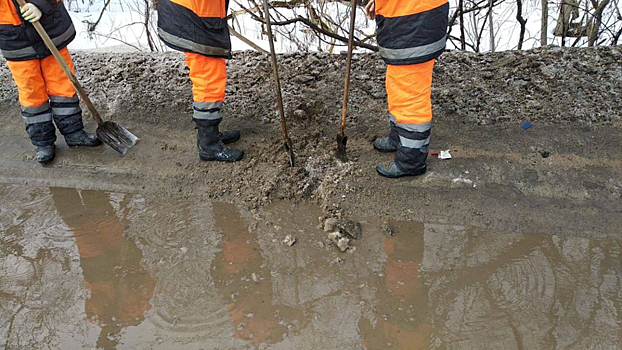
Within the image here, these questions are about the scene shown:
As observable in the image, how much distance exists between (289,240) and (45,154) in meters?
2.40

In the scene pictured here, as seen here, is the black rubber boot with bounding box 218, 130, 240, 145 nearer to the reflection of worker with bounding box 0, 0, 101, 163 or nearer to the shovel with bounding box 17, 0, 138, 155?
the shovel with bounding box 17, 0, 138, 155

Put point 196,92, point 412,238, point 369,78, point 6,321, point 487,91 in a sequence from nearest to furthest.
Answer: point 6,321 → point 412,238 → point 196,92 → point 487,91 → point 369,78

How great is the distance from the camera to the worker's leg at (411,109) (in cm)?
280

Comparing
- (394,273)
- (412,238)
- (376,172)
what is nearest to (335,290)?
(394,273)

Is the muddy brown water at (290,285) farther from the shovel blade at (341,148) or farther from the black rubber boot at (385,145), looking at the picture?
the black rubber boot at (385,145)

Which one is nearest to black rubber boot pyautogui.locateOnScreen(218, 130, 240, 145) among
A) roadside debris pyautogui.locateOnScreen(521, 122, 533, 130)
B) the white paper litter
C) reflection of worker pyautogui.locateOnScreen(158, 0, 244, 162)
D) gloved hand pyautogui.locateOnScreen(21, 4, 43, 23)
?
reflection of worker pyautogui.locateOnScreen(158, 0, 244, 162)

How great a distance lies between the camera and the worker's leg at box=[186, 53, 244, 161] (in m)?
3.12

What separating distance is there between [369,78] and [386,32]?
1220 millimetres

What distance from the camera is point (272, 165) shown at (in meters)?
3.38

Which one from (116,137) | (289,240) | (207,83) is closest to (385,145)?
(289,240)

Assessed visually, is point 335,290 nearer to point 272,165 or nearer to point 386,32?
point 272,165

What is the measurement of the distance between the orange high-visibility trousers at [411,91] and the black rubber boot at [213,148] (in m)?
1.33

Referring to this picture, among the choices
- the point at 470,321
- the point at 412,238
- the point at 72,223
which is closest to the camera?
the point at 470,321

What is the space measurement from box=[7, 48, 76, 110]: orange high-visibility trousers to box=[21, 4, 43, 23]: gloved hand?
0.37 meters
